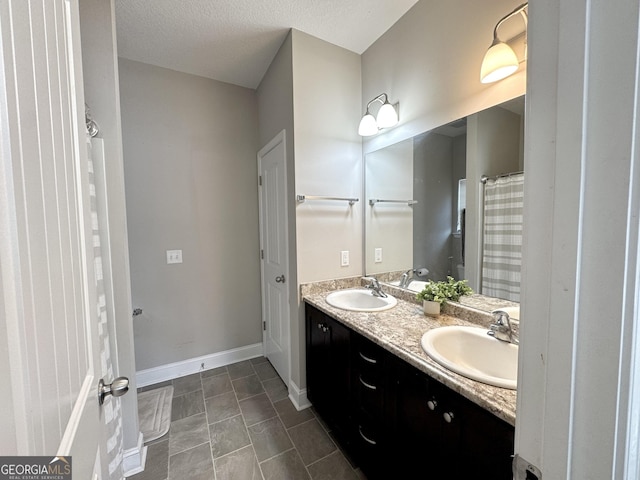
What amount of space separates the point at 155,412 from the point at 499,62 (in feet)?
9.95

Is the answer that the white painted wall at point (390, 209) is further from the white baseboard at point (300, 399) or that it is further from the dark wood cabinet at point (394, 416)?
→ the white baseboard at point (300, 399)

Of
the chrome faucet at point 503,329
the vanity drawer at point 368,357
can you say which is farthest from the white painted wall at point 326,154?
the chrome faucet at point 503,329

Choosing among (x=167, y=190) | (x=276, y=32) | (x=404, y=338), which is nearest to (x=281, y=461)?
(x=404, y=338)

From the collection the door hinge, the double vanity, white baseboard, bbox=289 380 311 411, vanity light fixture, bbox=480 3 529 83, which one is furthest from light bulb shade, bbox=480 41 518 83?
white baseboard, bbox=289 380 311 411

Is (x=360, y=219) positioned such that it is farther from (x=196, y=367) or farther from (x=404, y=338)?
(x=196, y=367)

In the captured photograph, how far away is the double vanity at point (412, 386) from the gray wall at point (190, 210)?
1.08 metres

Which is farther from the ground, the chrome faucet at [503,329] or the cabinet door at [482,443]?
the chrome faucet at [503,329]

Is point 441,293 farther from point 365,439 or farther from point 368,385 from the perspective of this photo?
point 365,439

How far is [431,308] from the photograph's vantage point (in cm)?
145

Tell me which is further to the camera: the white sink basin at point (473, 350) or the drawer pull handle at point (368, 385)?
the drawer pull handle at point (368, 385)

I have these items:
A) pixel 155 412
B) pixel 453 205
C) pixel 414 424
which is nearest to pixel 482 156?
pixel 453 205

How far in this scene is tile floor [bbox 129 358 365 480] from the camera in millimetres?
1433

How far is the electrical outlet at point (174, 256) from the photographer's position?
229 cm

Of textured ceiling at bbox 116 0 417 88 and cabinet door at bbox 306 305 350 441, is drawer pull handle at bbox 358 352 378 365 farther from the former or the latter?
textured ceiling at bbox 116 0 417 88
